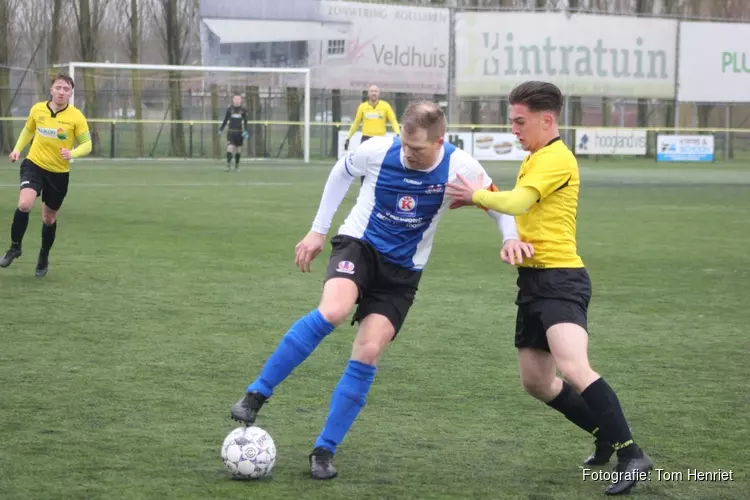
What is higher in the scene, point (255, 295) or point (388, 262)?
point (388, 262)

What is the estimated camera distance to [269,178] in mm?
27828

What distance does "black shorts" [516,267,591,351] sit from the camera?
479 centimetres

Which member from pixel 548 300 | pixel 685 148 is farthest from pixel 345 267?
pixel 685 148

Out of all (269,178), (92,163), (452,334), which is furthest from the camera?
(92,163)

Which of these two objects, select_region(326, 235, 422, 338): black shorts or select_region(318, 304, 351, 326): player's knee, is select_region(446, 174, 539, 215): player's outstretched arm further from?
select_region(318, 304, 351, 326): player's knee

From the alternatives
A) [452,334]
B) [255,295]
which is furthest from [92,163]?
[452,334]

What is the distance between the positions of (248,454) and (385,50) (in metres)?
38.1

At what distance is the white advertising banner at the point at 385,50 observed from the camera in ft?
133

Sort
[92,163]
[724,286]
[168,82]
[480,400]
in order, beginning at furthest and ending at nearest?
[168,82] → [92,163] → [724,286] → [480,400]

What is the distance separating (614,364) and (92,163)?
93.2 ft

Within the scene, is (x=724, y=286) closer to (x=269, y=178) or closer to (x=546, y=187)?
(x=546, y=187)

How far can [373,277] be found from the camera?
16.6ft

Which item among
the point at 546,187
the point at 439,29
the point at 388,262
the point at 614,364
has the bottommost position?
the point at 614,364

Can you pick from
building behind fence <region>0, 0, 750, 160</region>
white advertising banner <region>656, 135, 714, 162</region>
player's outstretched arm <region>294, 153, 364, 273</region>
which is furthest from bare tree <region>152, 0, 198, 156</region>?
player's outstretched arm <region>294, 153, 364, 273</region>
